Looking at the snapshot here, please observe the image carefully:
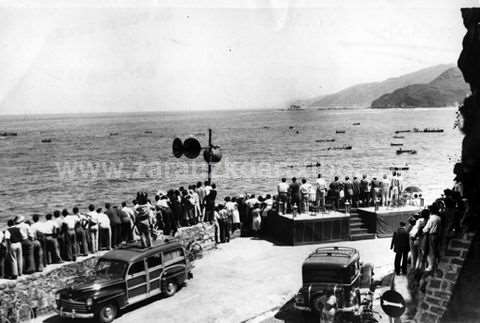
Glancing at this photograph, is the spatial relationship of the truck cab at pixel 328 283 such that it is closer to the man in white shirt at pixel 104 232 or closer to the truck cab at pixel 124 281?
the truck cab at pixel 124 281

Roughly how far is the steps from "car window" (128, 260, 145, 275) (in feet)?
32.2

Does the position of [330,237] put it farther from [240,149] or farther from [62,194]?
[240,149]

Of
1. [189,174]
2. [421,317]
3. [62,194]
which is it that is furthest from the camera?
[189,174]

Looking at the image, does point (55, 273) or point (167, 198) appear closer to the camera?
point (55, 273)

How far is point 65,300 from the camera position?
12.8m

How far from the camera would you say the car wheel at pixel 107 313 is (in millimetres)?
12758

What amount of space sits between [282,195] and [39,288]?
10.3m

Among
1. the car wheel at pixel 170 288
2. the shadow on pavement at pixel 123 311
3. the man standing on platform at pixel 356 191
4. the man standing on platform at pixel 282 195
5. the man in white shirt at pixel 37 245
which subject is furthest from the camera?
the man standing on platform at pixel 356 191

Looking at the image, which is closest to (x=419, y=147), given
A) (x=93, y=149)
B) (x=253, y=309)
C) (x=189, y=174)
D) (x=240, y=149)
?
(x=240, y=149)

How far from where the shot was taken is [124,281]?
527 inches

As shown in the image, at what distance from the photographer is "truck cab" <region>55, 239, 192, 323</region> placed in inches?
498

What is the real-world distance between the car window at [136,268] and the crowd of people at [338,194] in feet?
26.1

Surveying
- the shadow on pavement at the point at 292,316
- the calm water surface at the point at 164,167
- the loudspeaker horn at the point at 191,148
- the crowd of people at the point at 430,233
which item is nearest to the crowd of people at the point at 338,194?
the loudspeaker horn at the point at 191,148

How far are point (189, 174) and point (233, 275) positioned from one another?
54.8 meters
